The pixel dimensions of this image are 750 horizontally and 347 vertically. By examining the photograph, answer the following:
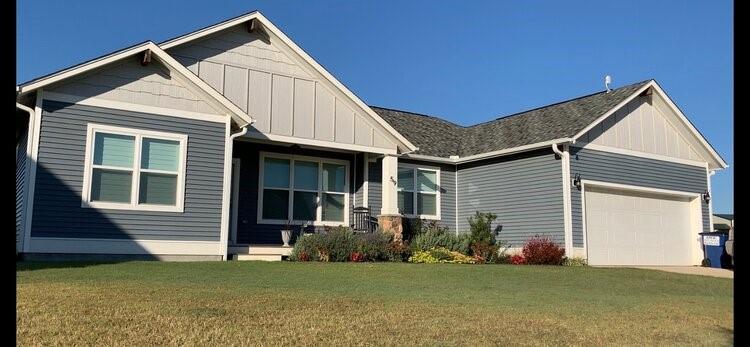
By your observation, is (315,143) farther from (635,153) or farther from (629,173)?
(635,153)

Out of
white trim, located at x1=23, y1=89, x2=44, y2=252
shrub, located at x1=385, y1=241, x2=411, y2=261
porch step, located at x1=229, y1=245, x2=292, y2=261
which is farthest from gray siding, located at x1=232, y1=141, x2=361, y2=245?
white trim, located at x1=23, y1=89, x2=44, y2=252

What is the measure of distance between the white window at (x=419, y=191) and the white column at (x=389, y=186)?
1.78 metres

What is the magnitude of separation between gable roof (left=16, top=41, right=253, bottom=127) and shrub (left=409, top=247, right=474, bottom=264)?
204 inches

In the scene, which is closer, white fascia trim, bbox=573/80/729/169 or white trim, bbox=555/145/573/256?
white trim, bbox=555/145/573/256

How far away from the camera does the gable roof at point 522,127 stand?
17.5 metres

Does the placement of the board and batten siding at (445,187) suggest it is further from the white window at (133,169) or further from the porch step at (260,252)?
the white window at (133,169)

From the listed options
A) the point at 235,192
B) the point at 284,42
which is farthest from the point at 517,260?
the point at 284,42

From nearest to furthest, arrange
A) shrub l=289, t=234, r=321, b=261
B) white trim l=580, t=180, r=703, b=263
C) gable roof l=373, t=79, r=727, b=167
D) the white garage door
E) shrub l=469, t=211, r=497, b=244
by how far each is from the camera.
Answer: shrub l=289, t=234, r=321, b=261 < white trim l=580, t=180, r=703, b=263 < shrub l=469, t=211, r=497, b=244 < the white garage door < gable roof l=373, t=79, r=727, b=167

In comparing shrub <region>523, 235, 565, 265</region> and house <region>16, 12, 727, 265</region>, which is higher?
house <region>16, 12, 727, 265</region>

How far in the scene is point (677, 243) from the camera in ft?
63.5

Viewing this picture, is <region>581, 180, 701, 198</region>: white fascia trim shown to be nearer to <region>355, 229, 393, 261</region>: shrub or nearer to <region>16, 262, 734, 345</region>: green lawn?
<region>16, 262, 734, 345</region>: green lawn

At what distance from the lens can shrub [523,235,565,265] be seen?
51.8ft
